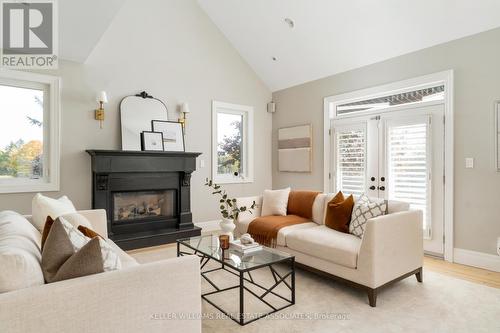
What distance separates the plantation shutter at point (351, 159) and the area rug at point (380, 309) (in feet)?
6.19

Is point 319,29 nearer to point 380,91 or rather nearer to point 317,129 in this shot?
point 380,91

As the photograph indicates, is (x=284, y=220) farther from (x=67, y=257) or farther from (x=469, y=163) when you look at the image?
(x=67, y=257)

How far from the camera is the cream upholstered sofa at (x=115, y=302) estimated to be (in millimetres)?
1147

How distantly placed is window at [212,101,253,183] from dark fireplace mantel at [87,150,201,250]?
786 millimetres

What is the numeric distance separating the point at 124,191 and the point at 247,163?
237cm

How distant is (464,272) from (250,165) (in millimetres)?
3685

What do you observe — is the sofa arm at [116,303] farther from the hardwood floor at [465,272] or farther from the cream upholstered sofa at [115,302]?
the hardwood floor at [465,272]

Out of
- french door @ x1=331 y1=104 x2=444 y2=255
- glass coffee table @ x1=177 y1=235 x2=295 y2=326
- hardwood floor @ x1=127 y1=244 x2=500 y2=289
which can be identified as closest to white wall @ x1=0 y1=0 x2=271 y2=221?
french door @ x1=331 y1=104 x2=444 y2=255

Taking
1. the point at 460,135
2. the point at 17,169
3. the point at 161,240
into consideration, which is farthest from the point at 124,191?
the point at 460,135

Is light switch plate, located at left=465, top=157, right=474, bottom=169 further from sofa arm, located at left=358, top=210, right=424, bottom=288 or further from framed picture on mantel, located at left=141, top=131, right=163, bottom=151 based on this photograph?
framed picture on mantel, located at left=141, top=131, right=163, bottom=151

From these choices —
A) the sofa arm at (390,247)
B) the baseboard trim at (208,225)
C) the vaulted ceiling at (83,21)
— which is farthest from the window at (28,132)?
the sofa arm at (390,247)

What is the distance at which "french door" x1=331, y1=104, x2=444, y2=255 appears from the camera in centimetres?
388

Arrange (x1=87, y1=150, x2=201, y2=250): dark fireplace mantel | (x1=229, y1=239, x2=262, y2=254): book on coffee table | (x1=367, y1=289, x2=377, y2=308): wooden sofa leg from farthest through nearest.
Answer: (x1=87, y1=150, x2=201, y2=250): dark fireplace mantel < (x1=229, y1=239, x2=262, y2=254): book on coffee table < (x1=367, y1=289, x2=377, y2=308): wooden sofa leg

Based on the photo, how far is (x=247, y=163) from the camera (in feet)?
19.7
